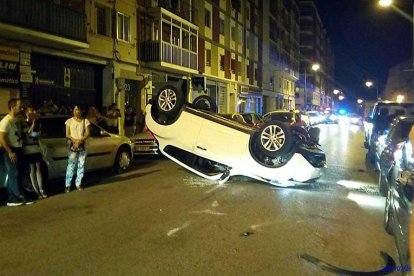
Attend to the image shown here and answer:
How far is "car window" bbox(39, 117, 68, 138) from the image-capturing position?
9.33m

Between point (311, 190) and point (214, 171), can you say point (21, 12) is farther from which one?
point (311, 190)

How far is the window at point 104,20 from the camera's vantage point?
21078 mm

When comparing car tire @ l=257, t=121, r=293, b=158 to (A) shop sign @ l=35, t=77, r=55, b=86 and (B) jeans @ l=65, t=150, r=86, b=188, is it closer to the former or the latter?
(B) jeans @ l=65, t=150, r=86, b=188

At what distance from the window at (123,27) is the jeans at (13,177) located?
15329mm

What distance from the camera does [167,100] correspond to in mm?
10062

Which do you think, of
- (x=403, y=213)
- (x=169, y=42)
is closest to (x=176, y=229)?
(x=403, y=213)

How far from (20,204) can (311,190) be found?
228 inches

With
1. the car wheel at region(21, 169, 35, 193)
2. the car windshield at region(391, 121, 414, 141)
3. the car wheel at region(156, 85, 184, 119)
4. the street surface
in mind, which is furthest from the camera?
the car wheel at region(156, 85, 184, 119)

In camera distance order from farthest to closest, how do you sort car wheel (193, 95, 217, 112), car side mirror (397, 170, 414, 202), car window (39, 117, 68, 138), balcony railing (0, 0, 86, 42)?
balcony railing (0, 0, 86, 42)
car wheel (193, 95, 217, 112)
car window (39, 117, 68, 138)
car side mirror (397, 170, 414, 202)

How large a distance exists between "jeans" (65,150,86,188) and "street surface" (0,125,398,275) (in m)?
0.36

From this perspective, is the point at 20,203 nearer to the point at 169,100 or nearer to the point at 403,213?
the point at 169,100

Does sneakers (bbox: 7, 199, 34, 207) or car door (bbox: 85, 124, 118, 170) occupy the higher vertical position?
car door (bbox: 85, 124, 118, 170)

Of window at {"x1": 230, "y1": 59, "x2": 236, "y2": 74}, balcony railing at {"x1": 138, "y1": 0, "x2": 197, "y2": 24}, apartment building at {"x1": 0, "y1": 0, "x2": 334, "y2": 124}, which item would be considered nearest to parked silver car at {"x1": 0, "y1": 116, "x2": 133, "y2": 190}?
apartment building at {"x1": 0, "y1": 0, "x2": 334, "y2": 124}

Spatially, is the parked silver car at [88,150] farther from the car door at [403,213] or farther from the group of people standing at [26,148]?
the car door at [403,213]
